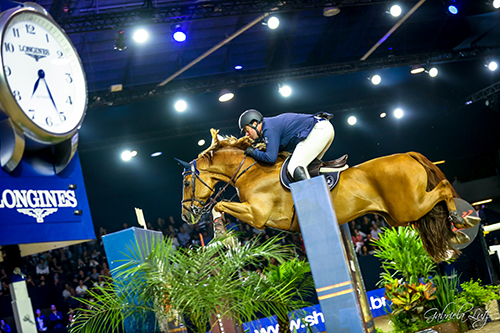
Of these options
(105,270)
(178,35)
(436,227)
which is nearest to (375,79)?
(178,35)

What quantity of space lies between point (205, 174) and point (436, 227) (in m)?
2.20

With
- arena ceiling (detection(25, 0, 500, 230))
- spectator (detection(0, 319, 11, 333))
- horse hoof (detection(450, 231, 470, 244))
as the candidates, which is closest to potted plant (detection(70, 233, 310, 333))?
horse hoof (detection(450, 231, 470, 244))

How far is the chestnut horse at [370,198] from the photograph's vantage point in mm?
4438

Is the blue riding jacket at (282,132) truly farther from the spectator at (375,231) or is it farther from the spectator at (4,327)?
the spectator at (375,231)

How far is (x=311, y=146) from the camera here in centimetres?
437

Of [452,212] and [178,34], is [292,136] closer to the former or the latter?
[452,212]

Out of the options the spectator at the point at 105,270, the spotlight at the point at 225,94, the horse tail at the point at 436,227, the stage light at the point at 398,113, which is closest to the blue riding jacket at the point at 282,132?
the horse tail at the point at 436,227

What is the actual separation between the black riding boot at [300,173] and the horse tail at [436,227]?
1.22 metres

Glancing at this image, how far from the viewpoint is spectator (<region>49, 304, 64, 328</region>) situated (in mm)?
7773

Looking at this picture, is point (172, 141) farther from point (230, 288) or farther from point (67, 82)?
point (67, 82)

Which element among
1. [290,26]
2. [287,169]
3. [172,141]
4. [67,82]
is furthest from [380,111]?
[67,82]

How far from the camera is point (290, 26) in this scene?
1031cm

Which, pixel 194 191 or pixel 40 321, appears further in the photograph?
pixel 40 321

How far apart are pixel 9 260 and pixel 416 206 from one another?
3.49 metres
